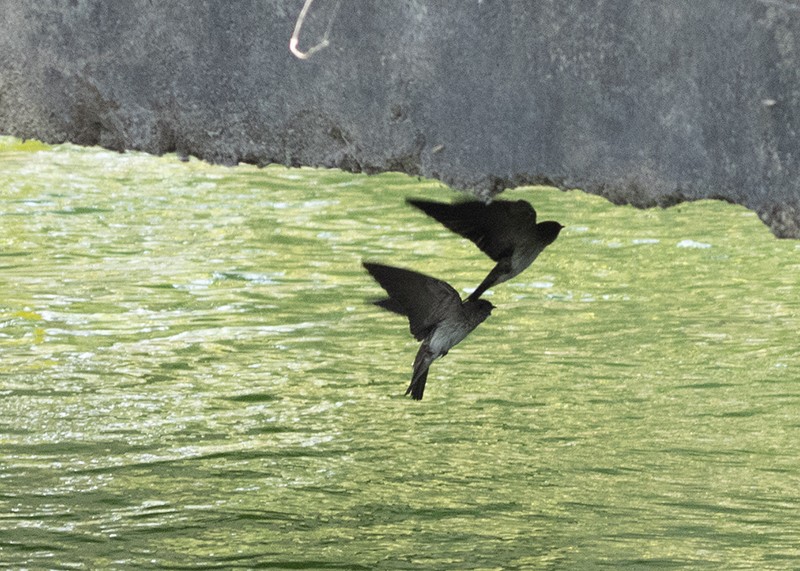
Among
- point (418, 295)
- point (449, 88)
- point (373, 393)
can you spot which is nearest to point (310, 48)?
point (449, 88)

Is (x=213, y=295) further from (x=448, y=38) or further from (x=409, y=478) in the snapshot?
(x=448, y=38)

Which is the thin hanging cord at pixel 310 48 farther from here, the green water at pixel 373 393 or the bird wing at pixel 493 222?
the green water at pixel 373 393

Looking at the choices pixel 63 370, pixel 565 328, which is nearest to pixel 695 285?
pixel 565 328

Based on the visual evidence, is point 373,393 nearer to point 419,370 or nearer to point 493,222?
point 419,370

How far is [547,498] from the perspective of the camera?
10.4 ft

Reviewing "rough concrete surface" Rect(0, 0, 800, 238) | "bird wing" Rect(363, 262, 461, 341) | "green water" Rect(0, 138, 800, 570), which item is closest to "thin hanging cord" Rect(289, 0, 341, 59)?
"rough concrete surface" Rect(0, 0, 800, 238)

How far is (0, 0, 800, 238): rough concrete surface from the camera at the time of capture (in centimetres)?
253

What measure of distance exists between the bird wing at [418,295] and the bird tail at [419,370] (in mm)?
115

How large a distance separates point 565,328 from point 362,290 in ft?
2.63

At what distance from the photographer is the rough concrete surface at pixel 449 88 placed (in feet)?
8.29

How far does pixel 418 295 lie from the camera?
7.04ft

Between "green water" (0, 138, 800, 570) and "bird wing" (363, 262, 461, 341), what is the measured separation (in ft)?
2.88

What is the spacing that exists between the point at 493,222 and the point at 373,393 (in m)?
1.86

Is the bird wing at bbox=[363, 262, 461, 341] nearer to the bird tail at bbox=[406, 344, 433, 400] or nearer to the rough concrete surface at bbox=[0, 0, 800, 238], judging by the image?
the bird tail at bbox=[406, 344, 433, 400]
